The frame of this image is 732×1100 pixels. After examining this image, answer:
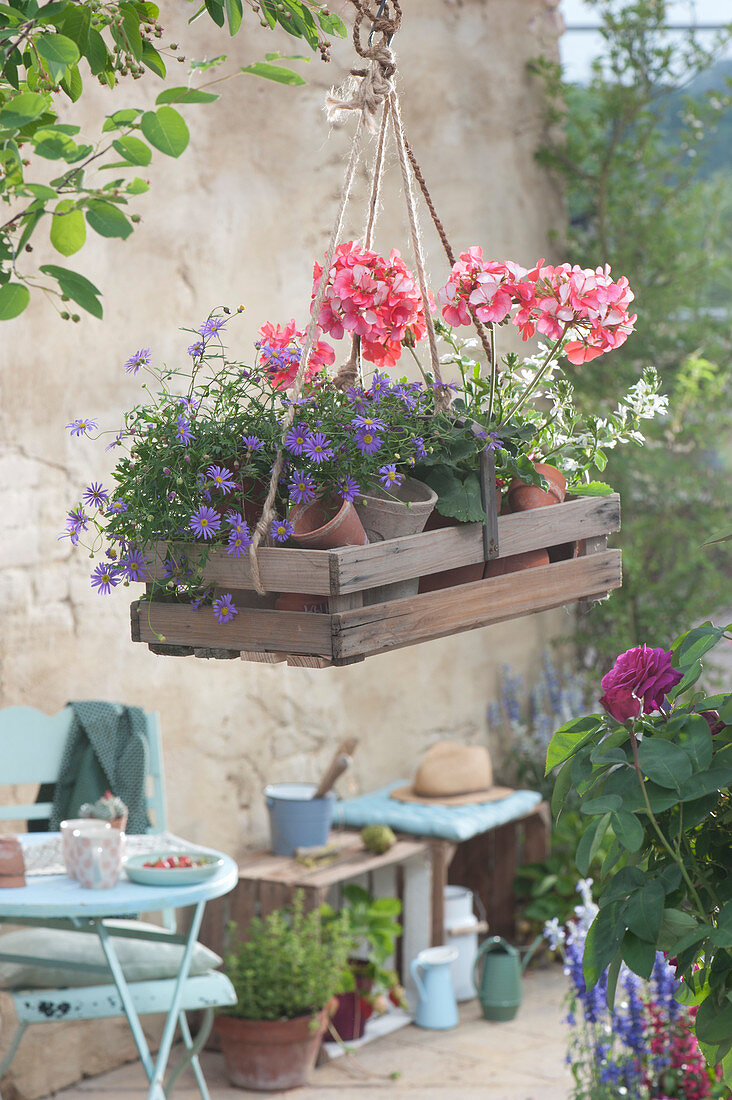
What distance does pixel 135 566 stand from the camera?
149 centimetres

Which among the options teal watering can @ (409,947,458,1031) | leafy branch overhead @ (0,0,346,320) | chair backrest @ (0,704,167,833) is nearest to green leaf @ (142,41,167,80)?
leafy branch overhead @ (0,0,346,320)

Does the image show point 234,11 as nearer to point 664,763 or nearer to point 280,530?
point 280,530

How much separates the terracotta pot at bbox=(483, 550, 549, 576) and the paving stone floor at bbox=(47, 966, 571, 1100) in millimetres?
1843

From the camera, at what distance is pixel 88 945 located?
2.81 metres

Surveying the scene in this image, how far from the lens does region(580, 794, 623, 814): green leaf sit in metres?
1.12

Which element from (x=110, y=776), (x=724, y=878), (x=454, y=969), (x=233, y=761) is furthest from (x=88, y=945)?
(x=724, y=878)

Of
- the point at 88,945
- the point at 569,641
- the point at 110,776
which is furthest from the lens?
the point at 569,641

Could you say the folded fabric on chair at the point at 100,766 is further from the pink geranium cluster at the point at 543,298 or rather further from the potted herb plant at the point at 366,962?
the pink geranium cluster at the point at 543,298

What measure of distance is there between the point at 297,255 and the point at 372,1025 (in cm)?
237

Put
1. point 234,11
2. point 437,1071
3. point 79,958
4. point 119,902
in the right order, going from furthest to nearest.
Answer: point 437,1071 < point 79,958 < point 119,902 < point 234,11

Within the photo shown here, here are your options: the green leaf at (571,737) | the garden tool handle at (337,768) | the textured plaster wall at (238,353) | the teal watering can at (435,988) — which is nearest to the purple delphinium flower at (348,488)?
the green leaf at (571,737)

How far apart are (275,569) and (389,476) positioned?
0.19 metres

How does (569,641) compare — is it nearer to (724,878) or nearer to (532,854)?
(532,854)

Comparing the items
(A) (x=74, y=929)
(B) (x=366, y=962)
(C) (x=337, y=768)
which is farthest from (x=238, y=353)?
(B) (x=366, y=962)
